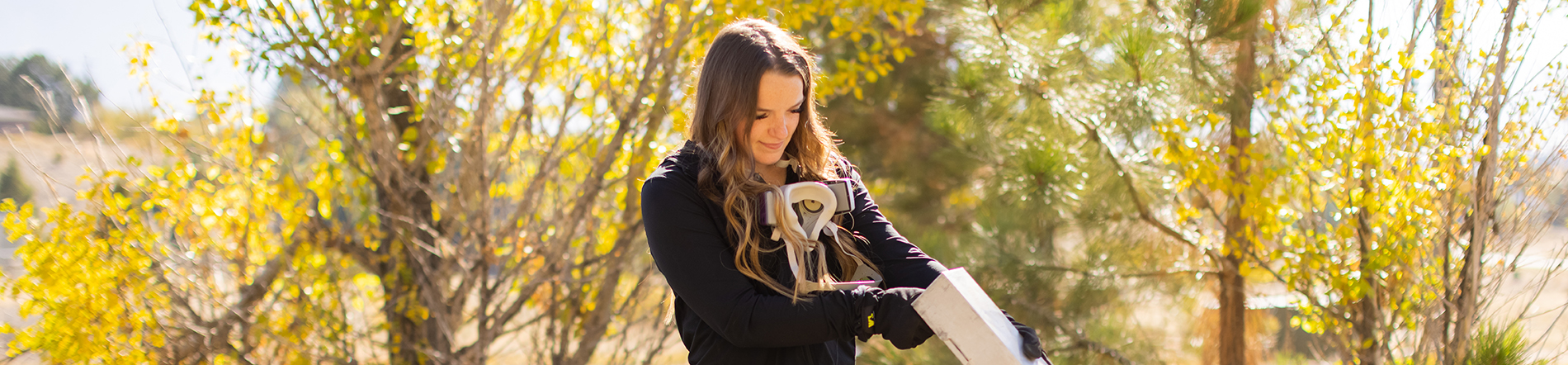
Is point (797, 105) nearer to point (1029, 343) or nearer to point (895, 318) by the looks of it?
point (895, 318)

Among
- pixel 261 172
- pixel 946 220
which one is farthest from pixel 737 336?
pixel 946 220

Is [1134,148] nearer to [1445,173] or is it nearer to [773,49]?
[1445,173]

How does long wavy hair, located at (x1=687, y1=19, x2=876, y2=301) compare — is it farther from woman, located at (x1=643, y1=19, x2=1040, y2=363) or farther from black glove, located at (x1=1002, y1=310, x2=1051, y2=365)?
black glove, located at (x1=1002, y1=310, x2=1051, y2=365)

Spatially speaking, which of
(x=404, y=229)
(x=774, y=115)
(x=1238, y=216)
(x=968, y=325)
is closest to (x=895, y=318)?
(x=968, y=325)

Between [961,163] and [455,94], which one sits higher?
[961,163]

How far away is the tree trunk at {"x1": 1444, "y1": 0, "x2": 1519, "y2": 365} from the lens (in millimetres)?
1970

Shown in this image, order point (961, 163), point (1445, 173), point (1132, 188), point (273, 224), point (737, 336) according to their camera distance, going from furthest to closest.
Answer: point (961, 163) → point (273, 224) → point (1132, 188) → point (1445, 173) → point (737, 336)

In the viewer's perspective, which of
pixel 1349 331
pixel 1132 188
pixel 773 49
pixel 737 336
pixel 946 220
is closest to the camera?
pixel 737 336

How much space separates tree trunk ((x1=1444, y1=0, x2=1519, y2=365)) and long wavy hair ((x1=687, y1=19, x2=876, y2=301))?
162 cm

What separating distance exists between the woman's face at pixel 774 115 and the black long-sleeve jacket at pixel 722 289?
0.09 meters

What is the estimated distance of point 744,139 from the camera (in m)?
1.27

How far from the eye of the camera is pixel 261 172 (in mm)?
3049

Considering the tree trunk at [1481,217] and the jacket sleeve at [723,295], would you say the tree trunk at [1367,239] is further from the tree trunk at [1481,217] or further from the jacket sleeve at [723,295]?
the jacket sleeve at [723,295]

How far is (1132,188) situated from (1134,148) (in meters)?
0.17
